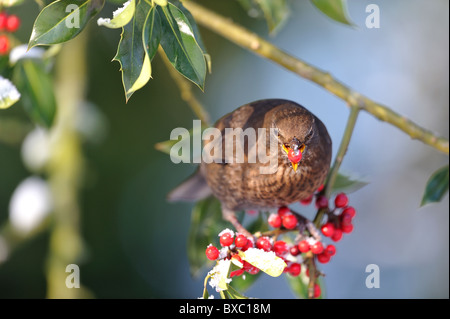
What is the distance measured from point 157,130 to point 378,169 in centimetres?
208

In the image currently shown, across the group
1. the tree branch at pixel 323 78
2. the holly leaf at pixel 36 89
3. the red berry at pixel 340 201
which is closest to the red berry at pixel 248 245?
the red berry at pixel 340 201

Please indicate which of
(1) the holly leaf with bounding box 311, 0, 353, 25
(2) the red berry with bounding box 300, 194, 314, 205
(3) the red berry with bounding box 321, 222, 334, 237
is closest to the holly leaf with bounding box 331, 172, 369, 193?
(2) the red berry with bounding box 300, 194, 314, 205

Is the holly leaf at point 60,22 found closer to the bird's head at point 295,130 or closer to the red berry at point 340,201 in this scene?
the bird's head at point 295,130

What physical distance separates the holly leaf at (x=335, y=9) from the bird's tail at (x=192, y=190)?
3.22 feet

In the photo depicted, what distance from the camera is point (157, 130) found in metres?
4.67

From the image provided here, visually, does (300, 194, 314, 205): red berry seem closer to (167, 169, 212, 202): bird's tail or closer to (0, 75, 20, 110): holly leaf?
(167, 169, 212, 202): bird's tail

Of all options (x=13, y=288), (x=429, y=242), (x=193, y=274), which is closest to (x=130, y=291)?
(x=13, y=288)

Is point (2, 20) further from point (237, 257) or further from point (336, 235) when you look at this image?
point (336, 235)

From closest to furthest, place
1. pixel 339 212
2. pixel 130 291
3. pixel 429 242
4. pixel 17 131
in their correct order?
pixel 339 212 < pixel 17 131 < pixel 130 291 < pixel 429 242

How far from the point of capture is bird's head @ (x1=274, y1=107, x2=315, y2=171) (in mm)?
1962

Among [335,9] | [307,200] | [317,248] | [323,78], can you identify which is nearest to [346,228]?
[317,248]

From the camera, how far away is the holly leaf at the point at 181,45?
4.40ft

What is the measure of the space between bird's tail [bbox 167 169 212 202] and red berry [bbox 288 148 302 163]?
26.2 inches

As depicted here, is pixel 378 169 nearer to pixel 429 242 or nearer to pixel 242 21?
pixel 429 242
